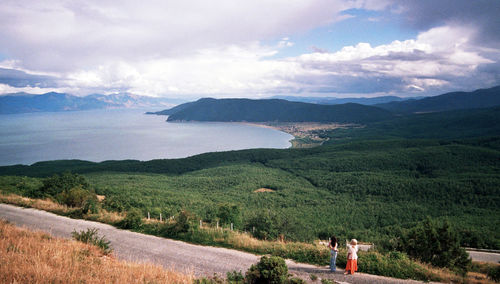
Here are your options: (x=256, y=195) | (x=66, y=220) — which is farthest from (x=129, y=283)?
(x=256, y=195)

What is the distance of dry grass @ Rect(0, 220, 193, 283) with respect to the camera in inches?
218

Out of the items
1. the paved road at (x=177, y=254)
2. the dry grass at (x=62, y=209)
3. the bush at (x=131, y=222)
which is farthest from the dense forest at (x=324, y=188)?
the bush at (x=131, y=222)

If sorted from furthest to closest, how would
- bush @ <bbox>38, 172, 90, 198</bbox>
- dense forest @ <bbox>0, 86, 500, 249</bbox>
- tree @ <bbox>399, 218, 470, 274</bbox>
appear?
dense forest @ <bbox>0, 86, 500, 249</bbox> → bush @ <bbox>38, 172, 90, 198</bbox> → tree @ <bbox>399, 218, 470, 274</bbox>

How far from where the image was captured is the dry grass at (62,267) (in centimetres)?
554

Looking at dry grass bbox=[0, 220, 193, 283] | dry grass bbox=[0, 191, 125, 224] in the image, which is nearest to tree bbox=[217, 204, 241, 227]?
dry grass bbox=[0, 191, 125, 224]

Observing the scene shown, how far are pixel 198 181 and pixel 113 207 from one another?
54.3 metres

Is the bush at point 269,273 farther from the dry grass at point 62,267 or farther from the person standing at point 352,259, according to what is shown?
the person standing at point 352,259

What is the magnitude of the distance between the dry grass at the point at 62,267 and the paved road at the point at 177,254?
130cm

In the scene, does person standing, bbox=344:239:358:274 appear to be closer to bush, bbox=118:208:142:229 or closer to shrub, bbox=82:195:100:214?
bush, bbox=118:208:142:229

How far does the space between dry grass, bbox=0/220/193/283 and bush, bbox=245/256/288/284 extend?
1.70 metres

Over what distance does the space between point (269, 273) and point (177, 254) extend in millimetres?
4329

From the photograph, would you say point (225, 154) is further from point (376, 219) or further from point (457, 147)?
point (457, 147)

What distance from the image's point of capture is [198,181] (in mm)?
71625

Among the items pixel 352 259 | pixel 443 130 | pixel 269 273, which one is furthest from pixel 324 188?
pixel 443 130
